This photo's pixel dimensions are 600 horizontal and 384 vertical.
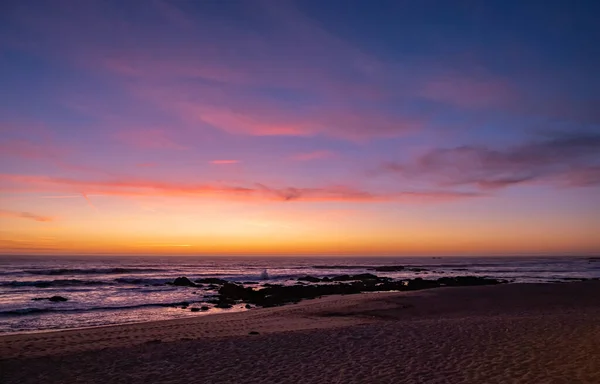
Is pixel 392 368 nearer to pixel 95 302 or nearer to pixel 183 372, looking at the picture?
pixel 183 372

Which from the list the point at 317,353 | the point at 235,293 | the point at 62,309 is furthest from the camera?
the point at 235,293

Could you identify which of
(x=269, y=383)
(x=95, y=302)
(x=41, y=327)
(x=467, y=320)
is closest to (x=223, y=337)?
(x=269, y=383)

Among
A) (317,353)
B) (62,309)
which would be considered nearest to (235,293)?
(62,309)

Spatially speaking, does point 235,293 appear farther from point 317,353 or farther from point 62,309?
point 317,353

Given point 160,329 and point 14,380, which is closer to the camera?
point 14,380

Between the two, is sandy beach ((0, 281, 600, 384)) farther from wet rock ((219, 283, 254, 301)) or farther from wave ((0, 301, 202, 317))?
wet rock ((219, 283, 254, 301))

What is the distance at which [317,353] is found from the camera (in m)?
12.3

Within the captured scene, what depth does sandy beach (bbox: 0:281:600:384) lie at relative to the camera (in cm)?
1002

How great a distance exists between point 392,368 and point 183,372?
5.14m

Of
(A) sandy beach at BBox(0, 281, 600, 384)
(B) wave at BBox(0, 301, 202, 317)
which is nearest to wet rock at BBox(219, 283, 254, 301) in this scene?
(B) wave at BBox(0, 301, 202, 317)

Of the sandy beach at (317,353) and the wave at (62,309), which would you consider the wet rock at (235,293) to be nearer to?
the wave at (62,309)

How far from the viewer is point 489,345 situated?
12.4m

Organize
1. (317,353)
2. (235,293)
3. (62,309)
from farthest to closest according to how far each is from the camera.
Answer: (235,293), (62,309), (317,353)

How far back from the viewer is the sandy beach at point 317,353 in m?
10.0
